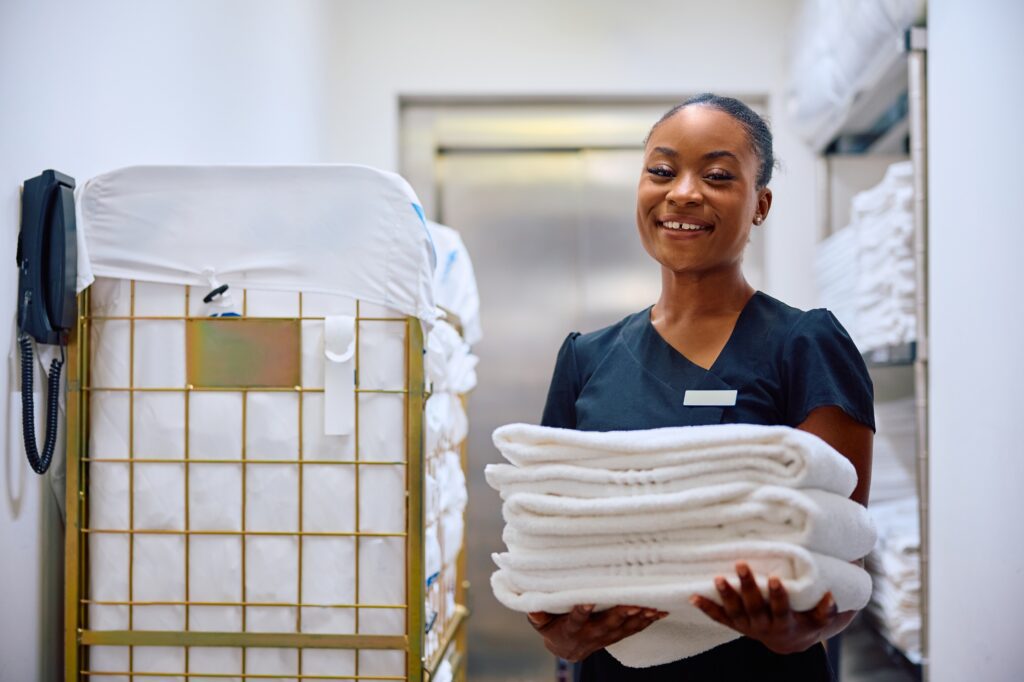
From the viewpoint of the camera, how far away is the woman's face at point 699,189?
1030 millimetres

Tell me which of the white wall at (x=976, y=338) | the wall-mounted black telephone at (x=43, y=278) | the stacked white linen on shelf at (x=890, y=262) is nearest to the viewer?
the wall-mounted black telephone at (x=43, y=278)

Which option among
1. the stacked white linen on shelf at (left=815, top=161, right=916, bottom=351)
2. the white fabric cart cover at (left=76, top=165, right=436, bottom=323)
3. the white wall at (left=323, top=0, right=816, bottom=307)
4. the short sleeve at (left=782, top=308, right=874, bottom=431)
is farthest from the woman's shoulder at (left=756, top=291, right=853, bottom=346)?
the white wall at (left=323, top=0, right=816, bottom=307)

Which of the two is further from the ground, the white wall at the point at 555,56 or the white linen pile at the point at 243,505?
the white wall at the point at 555,56

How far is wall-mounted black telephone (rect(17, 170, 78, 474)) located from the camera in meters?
1.45

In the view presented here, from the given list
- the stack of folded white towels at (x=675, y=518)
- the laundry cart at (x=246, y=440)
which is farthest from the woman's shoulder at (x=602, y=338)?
the laundry cart at (x=246, y=440)

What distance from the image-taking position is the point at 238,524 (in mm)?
1539

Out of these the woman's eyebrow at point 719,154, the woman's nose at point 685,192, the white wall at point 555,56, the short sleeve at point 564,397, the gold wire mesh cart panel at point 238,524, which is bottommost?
the gold wire mesh cart panel at point 238,524

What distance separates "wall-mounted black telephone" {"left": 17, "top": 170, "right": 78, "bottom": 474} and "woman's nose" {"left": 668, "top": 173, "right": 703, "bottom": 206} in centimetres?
97

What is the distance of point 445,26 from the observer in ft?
11.4

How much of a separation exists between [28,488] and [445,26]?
247 cm

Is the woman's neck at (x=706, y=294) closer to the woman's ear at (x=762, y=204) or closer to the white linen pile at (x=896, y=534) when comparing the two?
the woman's ear at (x=762, y=204)

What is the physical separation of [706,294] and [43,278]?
1.01m

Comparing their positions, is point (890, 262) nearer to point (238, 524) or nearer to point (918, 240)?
point (918, 240)

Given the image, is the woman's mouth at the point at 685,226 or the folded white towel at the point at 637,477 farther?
the woman's mouth at the point at 685,226
